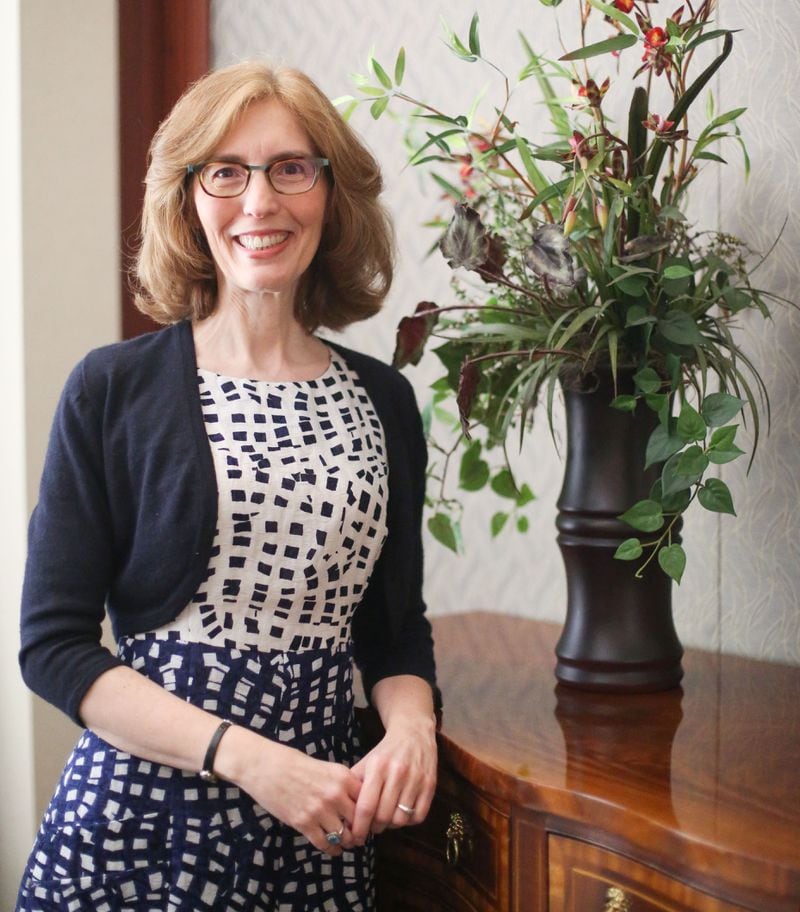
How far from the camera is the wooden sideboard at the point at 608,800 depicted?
0.95 metres

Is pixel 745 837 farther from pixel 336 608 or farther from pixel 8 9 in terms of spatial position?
pixel 8 9

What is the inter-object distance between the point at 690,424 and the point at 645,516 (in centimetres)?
13

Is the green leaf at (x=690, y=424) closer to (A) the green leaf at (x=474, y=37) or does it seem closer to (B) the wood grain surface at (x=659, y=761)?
(B) the wood grain surface at (x=659, y=761)

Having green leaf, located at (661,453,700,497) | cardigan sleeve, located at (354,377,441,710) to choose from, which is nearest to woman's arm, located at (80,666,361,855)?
cardigan sleeve, located at (354,377,441,710)

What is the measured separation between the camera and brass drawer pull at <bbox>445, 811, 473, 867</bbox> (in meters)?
1.24

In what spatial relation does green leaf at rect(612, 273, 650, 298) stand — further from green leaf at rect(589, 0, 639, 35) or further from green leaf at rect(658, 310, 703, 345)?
green leaf at rect(589, 0, 639, 35)

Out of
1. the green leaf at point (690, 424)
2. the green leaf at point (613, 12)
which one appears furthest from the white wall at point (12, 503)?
the green leaf at point (690, 424)

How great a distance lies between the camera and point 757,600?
159 cm

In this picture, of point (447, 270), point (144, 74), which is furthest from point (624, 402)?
point (144, 74)

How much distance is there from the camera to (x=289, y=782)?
115cm

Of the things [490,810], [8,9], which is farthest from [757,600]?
[8,9]

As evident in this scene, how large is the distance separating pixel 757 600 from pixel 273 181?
91 cm

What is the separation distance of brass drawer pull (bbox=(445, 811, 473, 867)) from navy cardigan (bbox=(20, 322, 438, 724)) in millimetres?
403

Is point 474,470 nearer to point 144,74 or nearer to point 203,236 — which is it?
point 203,236
